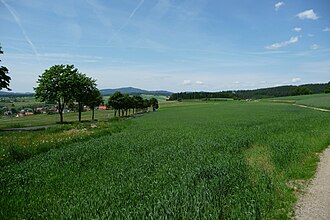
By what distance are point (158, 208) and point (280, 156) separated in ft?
29.3

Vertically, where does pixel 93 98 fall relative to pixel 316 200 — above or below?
above

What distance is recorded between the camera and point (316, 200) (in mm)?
8242

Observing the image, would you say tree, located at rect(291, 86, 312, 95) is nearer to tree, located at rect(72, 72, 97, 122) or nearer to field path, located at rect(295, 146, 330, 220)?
tree, located at rect(72, 72, 97, 122)

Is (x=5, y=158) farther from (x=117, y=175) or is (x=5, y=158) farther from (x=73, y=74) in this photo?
(x=73, y=74)

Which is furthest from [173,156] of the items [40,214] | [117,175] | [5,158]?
[5,158]

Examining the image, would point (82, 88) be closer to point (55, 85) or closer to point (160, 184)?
point (55, 85)

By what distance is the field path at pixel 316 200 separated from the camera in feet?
23.8

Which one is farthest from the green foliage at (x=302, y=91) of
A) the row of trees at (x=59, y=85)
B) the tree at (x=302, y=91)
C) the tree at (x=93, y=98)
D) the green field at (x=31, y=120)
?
the row of trees at (x=59, y=85)

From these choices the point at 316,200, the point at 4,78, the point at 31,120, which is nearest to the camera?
the point at 316,200

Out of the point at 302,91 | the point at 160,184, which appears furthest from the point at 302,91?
Answer: the point at 160,184

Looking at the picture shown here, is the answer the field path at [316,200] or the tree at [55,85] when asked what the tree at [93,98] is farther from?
the field path at [316,200]

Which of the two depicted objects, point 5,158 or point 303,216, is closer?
point 303,216

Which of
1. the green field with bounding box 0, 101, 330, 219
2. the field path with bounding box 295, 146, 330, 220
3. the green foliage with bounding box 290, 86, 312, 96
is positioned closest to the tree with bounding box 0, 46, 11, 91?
the green field with bounding box 0, 101, 330, 219

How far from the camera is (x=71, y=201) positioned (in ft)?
28.0
